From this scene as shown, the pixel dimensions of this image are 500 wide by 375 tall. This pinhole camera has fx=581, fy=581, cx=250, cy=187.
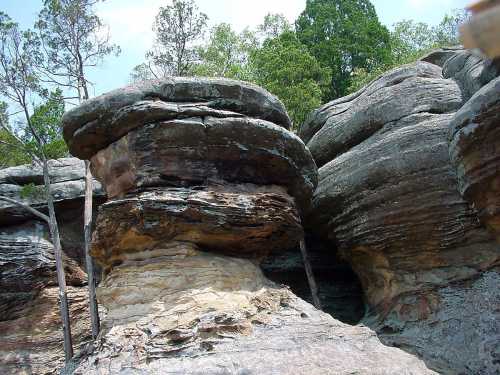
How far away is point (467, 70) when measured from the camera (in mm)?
10453

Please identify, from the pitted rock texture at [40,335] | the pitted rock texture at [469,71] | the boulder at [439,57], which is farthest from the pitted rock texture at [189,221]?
the boulder at [439,57]

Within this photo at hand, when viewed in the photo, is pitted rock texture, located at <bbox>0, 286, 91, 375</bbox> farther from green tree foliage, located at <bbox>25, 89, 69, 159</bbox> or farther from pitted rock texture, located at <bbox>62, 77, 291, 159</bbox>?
pitted rock texture, located at <bbox>62, 77, 291, 159</bbox>

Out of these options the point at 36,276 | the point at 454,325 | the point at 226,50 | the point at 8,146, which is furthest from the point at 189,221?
the point at 226,50

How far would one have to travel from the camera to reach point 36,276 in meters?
12.7

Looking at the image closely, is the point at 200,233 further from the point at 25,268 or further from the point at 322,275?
the point at 25,268

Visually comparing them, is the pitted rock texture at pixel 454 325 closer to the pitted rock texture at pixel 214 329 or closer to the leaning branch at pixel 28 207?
the pitted rock texture at pixel 214 329

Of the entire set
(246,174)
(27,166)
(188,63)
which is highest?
(188,63)

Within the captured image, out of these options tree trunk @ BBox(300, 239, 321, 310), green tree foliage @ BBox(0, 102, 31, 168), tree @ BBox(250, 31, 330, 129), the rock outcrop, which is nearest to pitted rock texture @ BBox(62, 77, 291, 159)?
the rock outcrop

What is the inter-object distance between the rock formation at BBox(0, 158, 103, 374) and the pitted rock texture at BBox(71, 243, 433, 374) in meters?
5.43

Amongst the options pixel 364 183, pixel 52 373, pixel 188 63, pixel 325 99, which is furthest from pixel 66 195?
pixel 325 99

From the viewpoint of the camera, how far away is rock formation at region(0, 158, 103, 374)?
12336 mm

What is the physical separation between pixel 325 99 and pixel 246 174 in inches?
520

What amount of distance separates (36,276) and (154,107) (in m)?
6.50

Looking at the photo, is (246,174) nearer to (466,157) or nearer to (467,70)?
(466,157)
